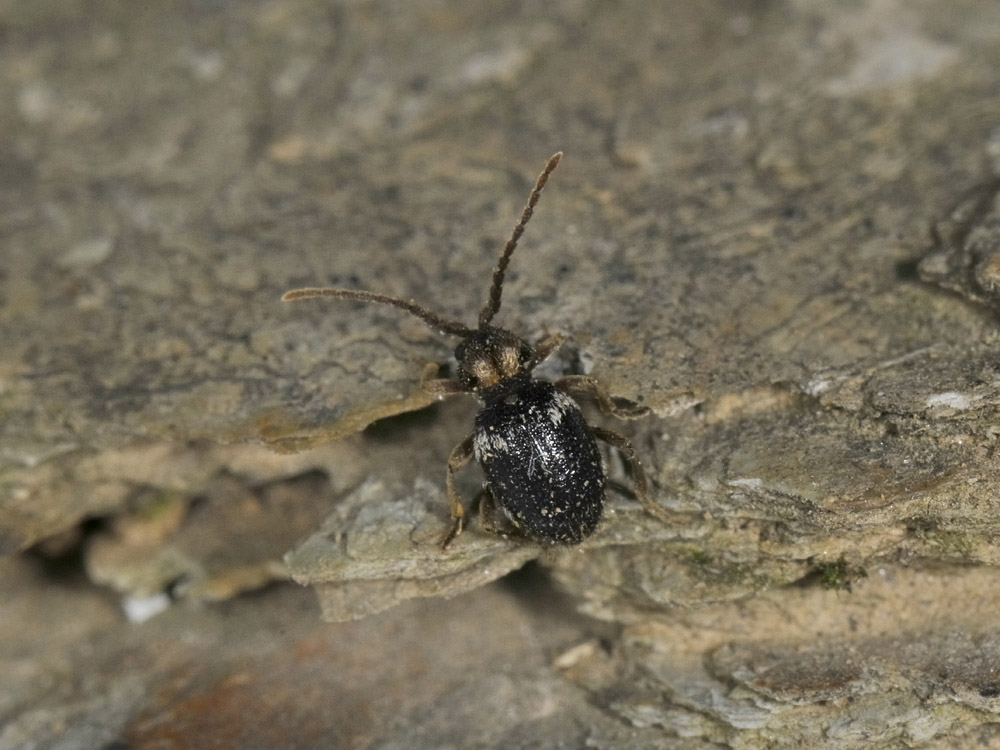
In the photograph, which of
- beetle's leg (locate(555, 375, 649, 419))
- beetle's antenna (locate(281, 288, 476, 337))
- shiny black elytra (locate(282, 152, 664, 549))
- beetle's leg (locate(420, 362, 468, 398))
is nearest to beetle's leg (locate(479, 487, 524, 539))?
shiny black elytra (locate(282, 152, 664, 549))

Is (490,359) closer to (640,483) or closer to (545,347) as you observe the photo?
(545,347)

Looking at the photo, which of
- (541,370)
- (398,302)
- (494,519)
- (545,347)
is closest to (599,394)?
(545,347)

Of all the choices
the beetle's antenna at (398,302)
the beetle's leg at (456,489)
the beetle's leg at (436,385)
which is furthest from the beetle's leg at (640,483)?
the beetle's antenna at (398,302)

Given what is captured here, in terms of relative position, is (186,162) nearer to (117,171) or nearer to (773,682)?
(117,171)

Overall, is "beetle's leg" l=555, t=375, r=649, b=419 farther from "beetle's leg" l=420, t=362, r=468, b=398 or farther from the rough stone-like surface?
"beetle's leg" l=420, t=362, r=468, b=398

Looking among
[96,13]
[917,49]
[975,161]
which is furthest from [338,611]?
[96,13]

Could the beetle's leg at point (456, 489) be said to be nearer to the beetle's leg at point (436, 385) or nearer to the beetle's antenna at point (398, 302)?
the beetle's leg at point (436, 385)
